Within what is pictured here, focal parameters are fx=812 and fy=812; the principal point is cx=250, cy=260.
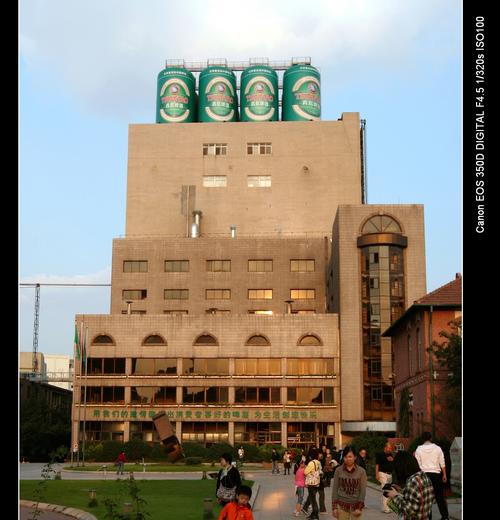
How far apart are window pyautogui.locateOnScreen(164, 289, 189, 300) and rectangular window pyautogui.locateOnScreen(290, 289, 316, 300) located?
41.7 feet

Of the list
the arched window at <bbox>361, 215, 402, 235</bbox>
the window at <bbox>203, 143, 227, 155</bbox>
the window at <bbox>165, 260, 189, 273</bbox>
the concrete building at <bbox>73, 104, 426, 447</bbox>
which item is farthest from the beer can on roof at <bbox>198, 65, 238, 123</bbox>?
the arched window at <bbox>361, 215, 402, 235</bbox>

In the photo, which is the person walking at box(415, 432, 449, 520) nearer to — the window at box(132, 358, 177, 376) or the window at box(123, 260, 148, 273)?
the window at box(132, 358, 177, 376)

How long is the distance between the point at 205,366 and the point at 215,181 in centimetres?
3099

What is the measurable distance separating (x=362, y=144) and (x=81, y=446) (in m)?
64.5

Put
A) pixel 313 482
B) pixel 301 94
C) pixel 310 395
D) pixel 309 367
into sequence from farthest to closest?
pixel 301 94 → pixel 309 367 → pixel 310 395 → pixel 313 482

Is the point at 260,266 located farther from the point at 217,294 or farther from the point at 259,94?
the point at 259,94

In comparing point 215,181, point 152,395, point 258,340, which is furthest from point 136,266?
point 258,340

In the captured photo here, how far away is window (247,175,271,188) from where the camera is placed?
106m

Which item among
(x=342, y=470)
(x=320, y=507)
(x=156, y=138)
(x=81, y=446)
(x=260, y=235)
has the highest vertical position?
(x=156, y=138)

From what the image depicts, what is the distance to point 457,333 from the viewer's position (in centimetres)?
4341

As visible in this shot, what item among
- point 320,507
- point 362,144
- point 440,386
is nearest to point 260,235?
point 362,144

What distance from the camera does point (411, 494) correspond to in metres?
11.3

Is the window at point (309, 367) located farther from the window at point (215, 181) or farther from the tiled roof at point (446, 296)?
the tiled roof at point (446, 296)
